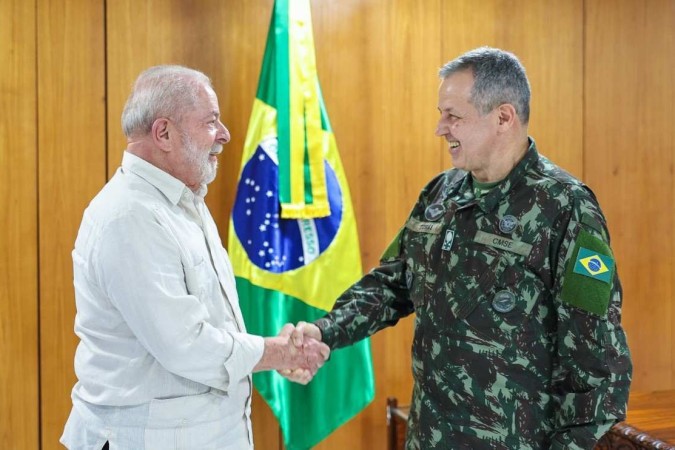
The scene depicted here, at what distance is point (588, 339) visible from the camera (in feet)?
5.93

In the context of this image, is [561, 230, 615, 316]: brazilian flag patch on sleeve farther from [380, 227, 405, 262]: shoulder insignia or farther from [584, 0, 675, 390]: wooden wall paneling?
[584, 0, 675, 390]: wooden wall paneling

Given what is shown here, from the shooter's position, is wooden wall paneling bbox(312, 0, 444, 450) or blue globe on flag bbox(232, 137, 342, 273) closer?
blue globe on flag bbox(232, 137, 342, 273)

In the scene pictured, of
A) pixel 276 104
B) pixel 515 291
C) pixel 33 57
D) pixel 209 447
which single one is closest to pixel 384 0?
pixel 276 104

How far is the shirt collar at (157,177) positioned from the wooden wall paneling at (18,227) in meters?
1.58

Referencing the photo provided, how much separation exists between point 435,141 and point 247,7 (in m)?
1.13

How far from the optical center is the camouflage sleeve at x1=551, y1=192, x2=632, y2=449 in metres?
1.79

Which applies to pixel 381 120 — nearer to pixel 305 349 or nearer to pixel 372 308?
pixel 372 308

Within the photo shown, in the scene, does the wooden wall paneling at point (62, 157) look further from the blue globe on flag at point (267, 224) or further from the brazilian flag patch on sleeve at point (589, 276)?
the brazilian flag patch on sleeve at point (589, 276)

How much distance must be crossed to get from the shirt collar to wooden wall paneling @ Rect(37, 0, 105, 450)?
1.54 metres

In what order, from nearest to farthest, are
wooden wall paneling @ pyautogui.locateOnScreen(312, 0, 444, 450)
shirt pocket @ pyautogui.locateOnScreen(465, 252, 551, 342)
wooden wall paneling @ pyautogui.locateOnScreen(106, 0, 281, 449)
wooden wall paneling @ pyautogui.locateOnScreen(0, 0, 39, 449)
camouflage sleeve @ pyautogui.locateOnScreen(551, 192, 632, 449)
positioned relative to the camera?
camouflage sleeve @ pyautogui.locateOnScreen(551, 192, 632, 449) < shirt pocket @ pyautogui.locateOnScreen(465, 252, 551, 342) < wooden wall paneling @ pyautogui.locateOnScreen(0, 0, 39, 449) < wooden wall paneling @ pyautogui.locateOnScreen(106, 0, 281, 449) < wooden wall paneling @ pyautogui.locateOnScreen(312, 0, 444, 450)

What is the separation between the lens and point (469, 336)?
2.00 meters

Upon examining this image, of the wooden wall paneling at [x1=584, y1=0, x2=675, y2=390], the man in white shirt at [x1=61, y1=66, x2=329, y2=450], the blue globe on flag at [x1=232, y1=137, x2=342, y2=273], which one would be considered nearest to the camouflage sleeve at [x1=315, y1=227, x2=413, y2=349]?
the man in white shirt at [x1=61, y1=66, x2=329, y2=450]

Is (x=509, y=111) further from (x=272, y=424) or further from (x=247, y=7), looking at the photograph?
(x=272, y=424)

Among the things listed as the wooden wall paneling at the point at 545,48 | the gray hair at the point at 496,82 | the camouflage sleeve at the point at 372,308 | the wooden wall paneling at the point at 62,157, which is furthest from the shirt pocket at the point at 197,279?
the wooden wall paneling at the point at 545,48
